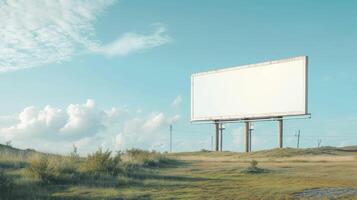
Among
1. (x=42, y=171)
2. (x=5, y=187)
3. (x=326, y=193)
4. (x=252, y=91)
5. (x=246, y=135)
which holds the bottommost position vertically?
(x=326, y=193)

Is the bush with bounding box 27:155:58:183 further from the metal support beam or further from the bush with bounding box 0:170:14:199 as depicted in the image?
the metal support beam

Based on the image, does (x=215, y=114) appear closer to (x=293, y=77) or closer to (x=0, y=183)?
(x=293, y=77)

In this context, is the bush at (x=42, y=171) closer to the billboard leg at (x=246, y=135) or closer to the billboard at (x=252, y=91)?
the billboard at (x=252, y=91)

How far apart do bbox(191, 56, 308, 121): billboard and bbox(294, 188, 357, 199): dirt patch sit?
38728mm

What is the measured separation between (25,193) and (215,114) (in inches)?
2035

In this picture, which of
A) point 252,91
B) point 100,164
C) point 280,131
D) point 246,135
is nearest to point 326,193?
point 100,164

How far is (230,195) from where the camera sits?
16.8 m

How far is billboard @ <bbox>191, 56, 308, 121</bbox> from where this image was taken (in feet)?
188

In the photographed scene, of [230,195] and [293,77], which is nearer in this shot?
[230,195]

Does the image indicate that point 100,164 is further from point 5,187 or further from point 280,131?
point 280,131

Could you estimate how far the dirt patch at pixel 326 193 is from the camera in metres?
16.6

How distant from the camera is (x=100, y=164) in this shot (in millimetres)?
21578

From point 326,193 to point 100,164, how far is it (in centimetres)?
836

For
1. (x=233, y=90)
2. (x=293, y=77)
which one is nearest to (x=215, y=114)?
(x=233, y=90)
